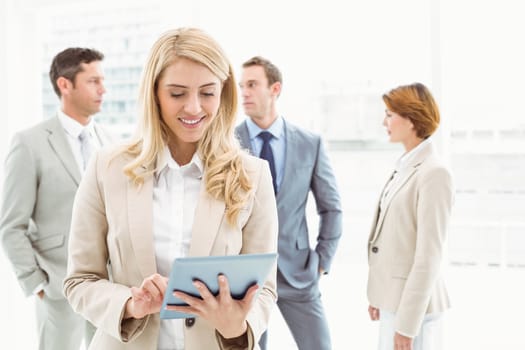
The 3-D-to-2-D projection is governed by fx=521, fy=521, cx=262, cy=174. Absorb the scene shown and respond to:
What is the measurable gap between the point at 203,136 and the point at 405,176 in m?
1.18

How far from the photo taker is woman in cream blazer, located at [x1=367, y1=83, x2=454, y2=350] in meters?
2.14

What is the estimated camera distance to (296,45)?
319 cm

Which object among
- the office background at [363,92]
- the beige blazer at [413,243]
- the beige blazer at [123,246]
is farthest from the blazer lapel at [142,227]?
the office background at [363,92]

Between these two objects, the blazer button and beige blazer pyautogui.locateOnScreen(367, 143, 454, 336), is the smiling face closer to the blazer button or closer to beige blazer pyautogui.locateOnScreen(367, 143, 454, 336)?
the blazer button

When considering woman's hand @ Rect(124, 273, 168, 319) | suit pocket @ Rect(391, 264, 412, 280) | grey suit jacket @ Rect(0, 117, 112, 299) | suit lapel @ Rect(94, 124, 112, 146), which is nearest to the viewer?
woman's hand @ Rect(124, 273, 168, 319)

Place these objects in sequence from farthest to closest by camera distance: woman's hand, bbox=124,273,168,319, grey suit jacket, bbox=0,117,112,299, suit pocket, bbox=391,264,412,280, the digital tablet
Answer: grey suit jacket, bbox=0,117,112,299
suit pocket, bbox=391,264,412,280
woman's hand, bbox=124,273,168,319
the digital tablet

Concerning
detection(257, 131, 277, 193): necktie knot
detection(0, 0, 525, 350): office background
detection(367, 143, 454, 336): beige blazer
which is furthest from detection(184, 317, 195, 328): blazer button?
detection(0, 0, 525, 350): office background

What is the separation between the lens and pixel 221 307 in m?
1.17

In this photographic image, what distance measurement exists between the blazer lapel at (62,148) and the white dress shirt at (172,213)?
1373 mm

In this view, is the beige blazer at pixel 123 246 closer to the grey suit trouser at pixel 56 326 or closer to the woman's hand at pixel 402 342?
the woman's hand at pixel 402 342

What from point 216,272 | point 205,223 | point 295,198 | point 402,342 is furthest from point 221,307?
point 295,198

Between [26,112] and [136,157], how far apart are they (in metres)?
2.76

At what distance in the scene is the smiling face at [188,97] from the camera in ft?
4.29

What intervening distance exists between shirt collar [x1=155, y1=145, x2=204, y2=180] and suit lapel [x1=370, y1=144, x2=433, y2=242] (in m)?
1.18
